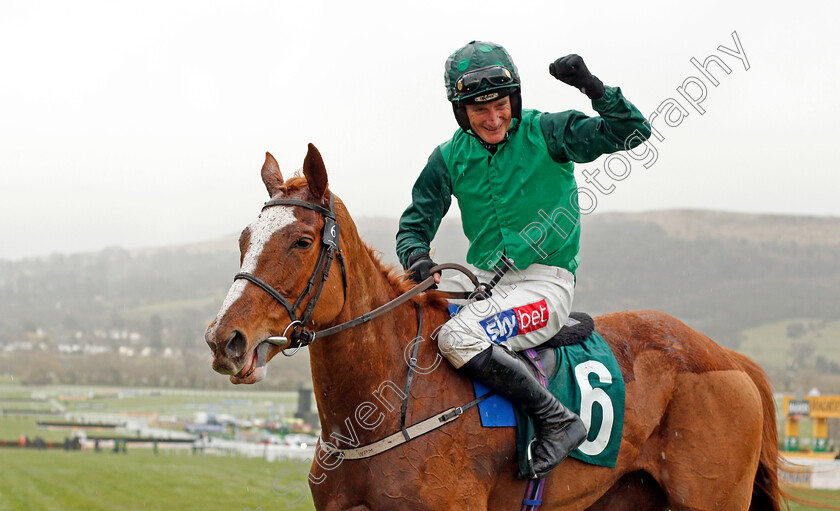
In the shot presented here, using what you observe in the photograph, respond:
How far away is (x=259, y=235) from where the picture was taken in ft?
10.4

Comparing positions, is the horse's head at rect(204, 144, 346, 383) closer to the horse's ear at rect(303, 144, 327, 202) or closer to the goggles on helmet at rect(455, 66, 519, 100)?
the horse's ear at rect(303, 144, 327, 202)

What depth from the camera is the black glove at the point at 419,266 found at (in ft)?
13.6

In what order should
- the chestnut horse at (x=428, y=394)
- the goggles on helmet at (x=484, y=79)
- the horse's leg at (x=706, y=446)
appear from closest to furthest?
the chestnut horse at (x=428, y=394) < the goggles on helmet at (x=484, y=79) < the horse's leg at (x=706, y=446)

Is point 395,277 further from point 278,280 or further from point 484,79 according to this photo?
point 484,79

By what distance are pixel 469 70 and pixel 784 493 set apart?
3382mm

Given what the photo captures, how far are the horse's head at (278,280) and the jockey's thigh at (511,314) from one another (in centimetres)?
66

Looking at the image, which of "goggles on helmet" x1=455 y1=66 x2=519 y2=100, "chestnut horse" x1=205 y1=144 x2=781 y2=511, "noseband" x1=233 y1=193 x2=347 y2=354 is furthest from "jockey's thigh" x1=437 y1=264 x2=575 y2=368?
"goggles on helmet" x1=455 y1=66 x2=519 y2=100

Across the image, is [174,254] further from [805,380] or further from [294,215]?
[294,215]

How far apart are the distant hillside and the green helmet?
54063mm

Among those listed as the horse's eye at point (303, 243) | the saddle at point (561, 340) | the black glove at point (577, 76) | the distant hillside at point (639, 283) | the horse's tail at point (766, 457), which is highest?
the black glove at point (577, 76)

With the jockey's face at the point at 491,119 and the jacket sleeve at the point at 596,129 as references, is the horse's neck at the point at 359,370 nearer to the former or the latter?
the jockey's face at the point at 491,119

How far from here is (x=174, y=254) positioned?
115 meters

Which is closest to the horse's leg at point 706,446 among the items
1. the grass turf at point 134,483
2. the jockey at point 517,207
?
the jockey at point 517,207

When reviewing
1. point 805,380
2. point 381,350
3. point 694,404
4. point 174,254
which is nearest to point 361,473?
point 381,350
